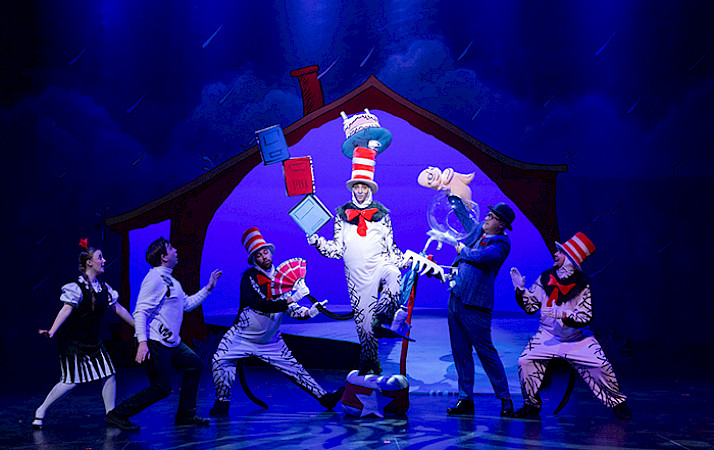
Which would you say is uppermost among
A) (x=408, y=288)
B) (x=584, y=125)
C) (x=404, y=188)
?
(x=584, y=125)

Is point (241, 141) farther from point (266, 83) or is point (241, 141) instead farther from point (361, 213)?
point (361, 213)

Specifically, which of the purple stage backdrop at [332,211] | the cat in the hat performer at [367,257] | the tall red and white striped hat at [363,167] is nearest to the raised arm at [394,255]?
the cat in the hat performer at [367,257]

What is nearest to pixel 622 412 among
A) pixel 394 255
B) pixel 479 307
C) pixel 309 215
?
pixel 479 307

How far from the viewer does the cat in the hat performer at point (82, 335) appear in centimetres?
444

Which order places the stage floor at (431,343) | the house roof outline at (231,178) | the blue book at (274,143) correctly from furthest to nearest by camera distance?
1. the house roof outline at (231,178)
2. the stage floor at (431,343)
3. the blue book at (274,143)

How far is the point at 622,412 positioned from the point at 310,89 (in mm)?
4624

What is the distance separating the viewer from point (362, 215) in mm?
4953

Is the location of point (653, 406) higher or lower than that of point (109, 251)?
lower

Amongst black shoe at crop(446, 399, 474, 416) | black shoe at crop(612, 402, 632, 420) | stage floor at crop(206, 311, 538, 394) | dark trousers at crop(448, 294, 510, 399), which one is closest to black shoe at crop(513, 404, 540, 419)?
dark trousers at crop(448, 294, 510, 399)

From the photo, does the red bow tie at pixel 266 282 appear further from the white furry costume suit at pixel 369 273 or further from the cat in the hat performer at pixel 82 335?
the cat in the hat performer at pixel 82 335

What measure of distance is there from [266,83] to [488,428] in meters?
4.79

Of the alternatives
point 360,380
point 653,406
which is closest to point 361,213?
point 360,380

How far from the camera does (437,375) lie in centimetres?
612

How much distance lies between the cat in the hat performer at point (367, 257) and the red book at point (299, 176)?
0.31m
